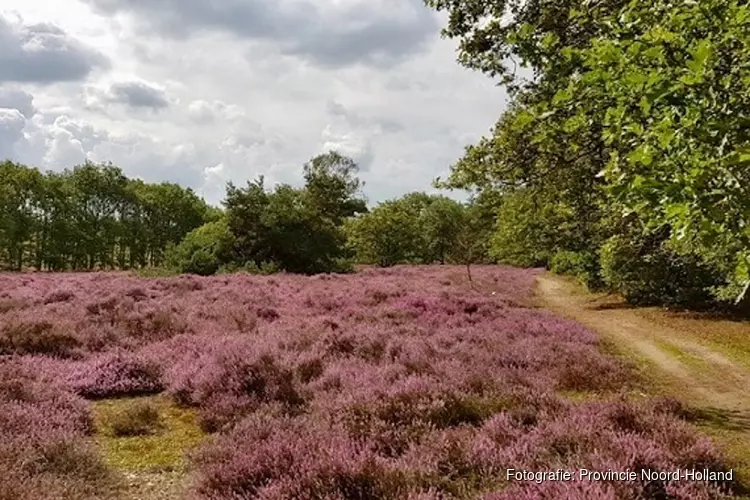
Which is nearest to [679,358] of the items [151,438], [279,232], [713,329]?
[713,329]

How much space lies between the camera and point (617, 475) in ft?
15.9

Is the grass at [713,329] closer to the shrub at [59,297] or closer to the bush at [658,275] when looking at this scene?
the bush at [658,275]

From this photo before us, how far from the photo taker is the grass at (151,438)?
6371 millimetres

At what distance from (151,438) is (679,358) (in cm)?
1101

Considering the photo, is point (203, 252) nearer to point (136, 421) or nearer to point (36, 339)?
point (36, 339)

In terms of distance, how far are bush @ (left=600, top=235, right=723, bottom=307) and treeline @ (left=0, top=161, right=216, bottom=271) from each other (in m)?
44.4

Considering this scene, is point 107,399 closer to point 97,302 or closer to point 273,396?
point 273,396

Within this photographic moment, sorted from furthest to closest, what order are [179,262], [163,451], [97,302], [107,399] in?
[179,262] → [97,302] → [107,399] → [163,451]

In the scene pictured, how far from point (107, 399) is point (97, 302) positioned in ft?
25.5

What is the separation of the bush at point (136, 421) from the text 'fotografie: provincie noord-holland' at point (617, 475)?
4.82 meters

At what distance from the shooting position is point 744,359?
12531 mm

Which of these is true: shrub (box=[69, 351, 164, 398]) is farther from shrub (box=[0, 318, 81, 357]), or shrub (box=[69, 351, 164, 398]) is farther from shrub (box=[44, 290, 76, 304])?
shrub (box=[44, 290, 76, 304])

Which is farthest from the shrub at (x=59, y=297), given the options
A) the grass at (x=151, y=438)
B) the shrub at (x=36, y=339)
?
the grass at (x=151, y=438)

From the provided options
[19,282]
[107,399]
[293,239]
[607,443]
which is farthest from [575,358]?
[293,239]
